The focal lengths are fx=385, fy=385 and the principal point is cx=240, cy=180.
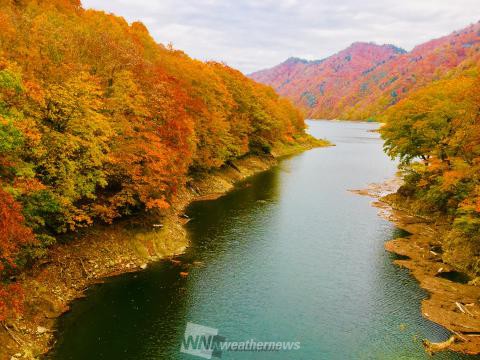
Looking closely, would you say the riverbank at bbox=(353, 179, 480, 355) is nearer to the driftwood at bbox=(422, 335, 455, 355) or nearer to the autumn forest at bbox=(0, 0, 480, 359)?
the driftwood at bbox=(422, 335, 455, 355)

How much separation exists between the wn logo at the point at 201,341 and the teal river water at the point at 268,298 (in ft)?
1.63

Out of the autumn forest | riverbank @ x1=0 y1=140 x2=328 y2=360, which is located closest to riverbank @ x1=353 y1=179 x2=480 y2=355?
the autumn forest

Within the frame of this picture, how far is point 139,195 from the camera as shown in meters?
41.8

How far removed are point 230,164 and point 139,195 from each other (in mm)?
47874

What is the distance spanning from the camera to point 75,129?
31.6m

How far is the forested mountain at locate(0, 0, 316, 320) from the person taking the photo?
25219 mm

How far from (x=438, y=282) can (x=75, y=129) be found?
3653 centimetres

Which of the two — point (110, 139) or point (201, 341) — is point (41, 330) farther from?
point (110, 139)

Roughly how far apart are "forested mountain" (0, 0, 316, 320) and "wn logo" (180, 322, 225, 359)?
12007 mm

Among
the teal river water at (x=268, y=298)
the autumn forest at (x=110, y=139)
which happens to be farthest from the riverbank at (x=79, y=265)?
the teal river water at (x=268, y=298)

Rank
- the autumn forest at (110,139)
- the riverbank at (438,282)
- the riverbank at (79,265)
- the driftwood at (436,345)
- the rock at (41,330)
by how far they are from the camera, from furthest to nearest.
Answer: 1. the riverbank at (438,282)
2. the driftwood at (436,345)
3. the rock at (41,330)
4. the autumn forest at (110,139)
5. the riverbank at (79,265)

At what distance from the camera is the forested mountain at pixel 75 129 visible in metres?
25.2

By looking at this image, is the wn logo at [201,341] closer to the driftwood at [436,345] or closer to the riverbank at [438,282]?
the driftwood at [436,345]

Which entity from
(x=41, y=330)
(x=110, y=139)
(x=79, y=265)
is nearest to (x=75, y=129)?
(x=110, y=139)
